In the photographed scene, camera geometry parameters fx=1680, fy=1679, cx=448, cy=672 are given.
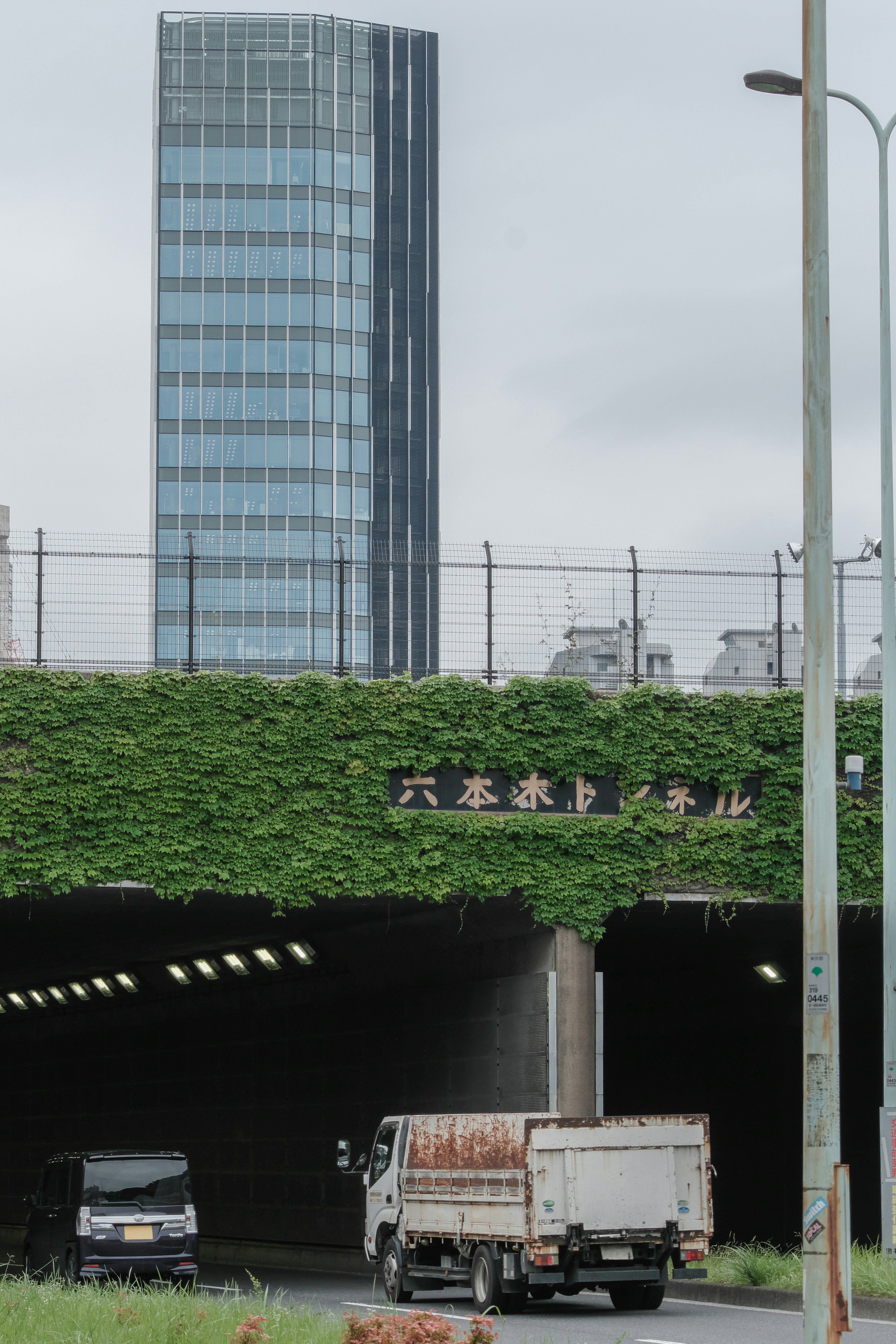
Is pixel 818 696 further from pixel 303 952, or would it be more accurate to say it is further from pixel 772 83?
pixel 303 952

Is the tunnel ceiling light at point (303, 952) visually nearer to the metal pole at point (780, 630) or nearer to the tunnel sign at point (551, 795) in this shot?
the tunnel sign at point (551, 795)

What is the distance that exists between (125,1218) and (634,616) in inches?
434

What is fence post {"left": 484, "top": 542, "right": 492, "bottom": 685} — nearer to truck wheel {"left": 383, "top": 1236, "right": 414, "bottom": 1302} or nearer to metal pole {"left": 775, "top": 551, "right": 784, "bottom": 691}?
metal pole {"left": 775, "top": 551, "right": 784, "bottom": 691}

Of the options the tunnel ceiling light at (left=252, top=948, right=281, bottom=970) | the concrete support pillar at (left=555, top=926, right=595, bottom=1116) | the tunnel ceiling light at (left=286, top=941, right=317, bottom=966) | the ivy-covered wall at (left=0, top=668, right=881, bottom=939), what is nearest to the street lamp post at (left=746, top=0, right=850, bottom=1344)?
the ivy-covered wall at (left=0, top=668, right=881, bottom=939)

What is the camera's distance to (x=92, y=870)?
2172 centimetres

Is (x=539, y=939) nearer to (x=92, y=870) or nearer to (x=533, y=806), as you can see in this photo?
(x=533, y=806)

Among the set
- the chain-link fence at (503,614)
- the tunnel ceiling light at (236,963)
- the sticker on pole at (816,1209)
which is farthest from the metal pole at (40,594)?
the sticker on pole at (816,1209)

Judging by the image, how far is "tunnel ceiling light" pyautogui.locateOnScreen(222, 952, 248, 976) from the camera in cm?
3266

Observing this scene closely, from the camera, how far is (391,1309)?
46.8ft

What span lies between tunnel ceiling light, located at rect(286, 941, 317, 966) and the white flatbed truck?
11643 mm

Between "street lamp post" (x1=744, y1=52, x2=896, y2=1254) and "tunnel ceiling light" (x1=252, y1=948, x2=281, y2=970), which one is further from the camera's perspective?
"tunnel ceiling light" (x1=252, y1=948, x2=281, y2=970)

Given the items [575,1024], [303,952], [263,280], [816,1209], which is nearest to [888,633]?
[575,1024]

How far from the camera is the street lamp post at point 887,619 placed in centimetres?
1858

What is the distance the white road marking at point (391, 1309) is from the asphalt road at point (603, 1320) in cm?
4
